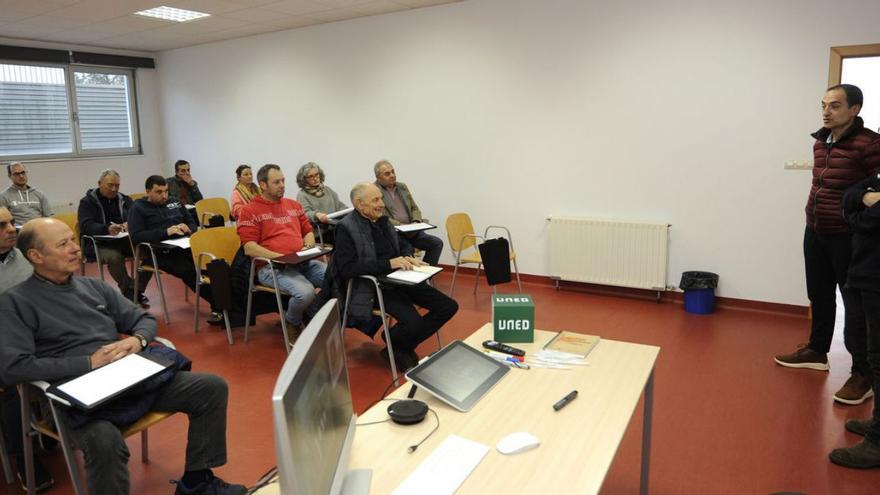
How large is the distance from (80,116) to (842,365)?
9485mm

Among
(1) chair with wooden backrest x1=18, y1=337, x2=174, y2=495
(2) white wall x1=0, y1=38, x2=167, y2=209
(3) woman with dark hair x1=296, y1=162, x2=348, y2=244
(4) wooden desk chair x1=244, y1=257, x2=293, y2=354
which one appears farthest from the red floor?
(2) white wall x1=0, y1=38, x2=167, y2=209

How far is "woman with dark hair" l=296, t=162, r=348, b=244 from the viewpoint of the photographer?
5.51 meters

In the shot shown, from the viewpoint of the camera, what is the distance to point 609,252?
5.36m

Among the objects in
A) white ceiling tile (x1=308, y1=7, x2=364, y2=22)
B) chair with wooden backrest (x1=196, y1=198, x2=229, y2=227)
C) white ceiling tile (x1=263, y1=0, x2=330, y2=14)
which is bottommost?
chair with wooden backrest (x1=196, y1=198, x2=229, y2=227)

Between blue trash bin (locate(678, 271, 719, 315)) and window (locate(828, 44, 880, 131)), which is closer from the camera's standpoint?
window (locate(828, 44, 880, 131))

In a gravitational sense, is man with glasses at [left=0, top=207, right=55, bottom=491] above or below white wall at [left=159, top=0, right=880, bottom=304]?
below

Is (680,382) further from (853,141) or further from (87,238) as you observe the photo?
(87,238)

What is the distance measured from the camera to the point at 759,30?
4.54 metres

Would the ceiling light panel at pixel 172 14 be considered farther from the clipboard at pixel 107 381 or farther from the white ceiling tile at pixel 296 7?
the clipboard at pixel 107 381

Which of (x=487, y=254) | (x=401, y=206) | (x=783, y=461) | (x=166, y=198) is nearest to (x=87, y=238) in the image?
(x=166, y=198)

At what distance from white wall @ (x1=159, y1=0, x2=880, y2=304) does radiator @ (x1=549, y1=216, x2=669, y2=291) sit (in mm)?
150

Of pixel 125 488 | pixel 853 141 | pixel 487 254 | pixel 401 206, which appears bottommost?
pixel 125 488

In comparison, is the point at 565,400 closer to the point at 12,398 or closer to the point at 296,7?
the point at 12,398

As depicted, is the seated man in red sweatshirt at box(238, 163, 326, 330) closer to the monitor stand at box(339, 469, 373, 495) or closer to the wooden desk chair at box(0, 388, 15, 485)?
the wooden desk chair at box(0, 388, 15, 485)
